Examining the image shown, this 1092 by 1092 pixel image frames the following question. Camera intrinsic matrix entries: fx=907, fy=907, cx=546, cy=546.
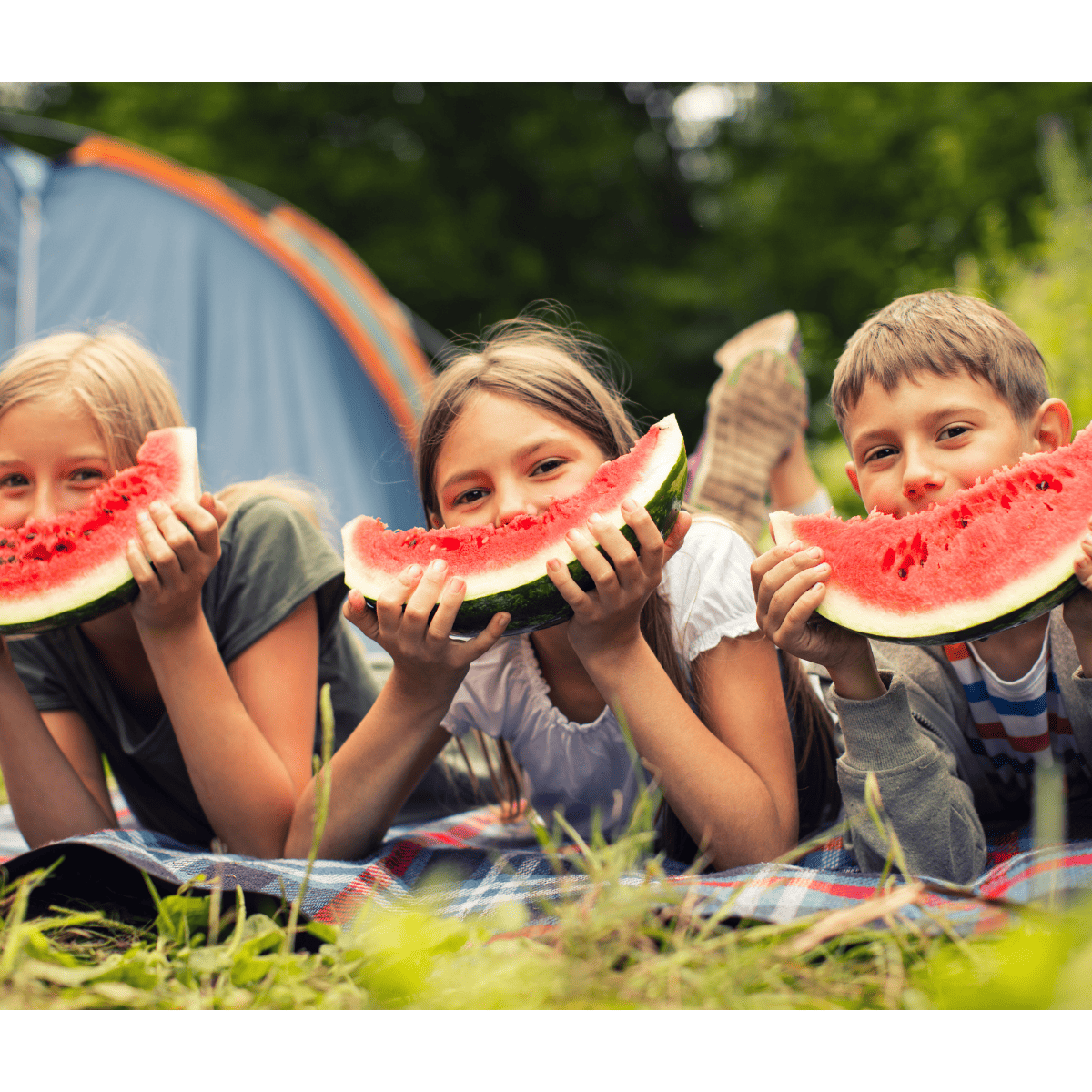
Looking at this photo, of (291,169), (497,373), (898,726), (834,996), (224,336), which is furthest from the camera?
(291,169)

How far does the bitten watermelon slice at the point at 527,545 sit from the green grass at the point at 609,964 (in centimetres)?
54

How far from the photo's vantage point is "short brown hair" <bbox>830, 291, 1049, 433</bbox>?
182cm

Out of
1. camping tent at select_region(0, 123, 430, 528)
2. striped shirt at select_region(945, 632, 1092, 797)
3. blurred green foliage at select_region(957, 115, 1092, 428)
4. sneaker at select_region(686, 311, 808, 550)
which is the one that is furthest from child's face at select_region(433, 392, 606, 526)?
blurred green foliage at select_region(957, 115, 1092, 428)

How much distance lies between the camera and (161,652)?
2014mm

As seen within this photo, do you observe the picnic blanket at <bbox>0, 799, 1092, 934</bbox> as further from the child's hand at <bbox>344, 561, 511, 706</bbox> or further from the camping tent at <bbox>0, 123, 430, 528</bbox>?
the camping tent at <bbox>0, 123, 430, 528</bbox>

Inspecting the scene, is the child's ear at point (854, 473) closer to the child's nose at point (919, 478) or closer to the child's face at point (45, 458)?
the child's nose at point (919, 478)

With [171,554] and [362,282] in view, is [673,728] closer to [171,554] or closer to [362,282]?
[171,554]

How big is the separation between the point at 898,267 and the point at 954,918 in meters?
9.70

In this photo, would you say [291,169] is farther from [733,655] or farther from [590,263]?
[733,655]

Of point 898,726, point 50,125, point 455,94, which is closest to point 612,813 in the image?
point 898,726

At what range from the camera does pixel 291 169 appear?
36.4ft

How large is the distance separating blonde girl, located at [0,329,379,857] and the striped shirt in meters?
1.51

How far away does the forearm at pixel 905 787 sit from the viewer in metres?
1.66

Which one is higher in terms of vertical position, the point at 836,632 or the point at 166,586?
the point at 166,586
